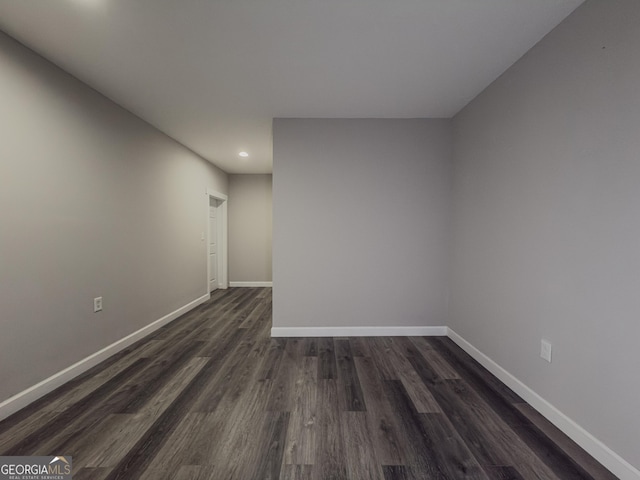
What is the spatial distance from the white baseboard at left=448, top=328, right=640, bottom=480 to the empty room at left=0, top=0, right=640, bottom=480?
0.04 feet

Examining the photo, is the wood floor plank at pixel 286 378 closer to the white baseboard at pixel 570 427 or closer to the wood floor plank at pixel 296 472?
the wood floor plank at pixel 296 472

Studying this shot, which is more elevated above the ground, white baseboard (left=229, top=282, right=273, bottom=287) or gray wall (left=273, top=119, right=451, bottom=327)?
gray wall (left=273, top=119, right=451, bottom=327)

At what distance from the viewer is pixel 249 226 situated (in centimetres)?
599

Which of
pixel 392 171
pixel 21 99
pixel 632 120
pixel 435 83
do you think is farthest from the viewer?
pixel 392 171

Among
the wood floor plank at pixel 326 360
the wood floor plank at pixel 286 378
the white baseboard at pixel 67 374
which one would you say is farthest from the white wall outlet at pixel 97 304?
the wood floor plank at pixel 326 360

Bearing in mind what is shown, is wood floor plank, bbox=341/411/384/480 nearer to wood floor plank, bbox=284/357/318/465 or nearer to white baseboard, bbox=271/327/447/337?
wood floor plank, bbox=284/357/318/465

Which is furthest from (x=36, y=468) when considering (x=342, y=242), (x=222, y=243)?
(x=222, y=243)

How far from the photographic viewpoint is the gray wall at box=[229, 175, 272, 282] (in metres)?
5.98

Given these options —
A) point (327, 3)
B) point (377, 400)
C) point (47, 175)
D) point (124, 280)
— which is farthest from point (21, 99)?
point (377, 400)

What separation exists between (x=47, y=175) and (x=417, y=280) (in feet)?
11.4

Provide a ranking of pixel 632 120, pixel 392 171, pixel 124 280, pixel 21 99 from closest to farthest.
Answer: pixel 632 120, pixel 21 99, pixel 124 280, pixel 392 171

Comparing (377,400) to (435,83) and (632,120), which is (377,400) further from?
(435,83)

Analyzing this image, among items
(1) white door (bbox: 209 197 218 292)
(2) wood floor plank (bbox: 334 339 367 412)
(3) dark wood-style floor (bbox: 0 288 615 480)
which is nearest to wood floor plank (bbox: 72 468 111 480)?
(3) dark wood-style floor (bbox: 0 288 615 480)

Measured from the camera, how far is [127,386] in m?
2.13
